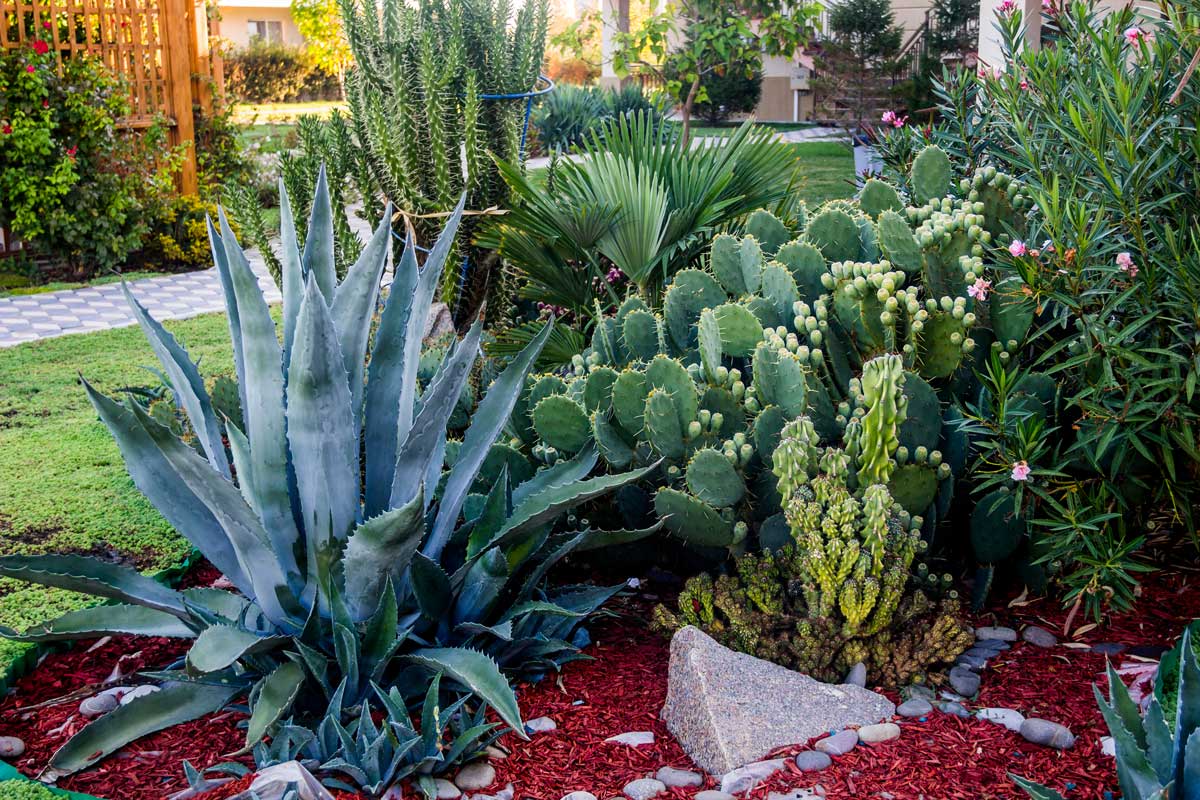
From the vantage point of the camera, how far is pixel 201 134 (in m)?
10.8

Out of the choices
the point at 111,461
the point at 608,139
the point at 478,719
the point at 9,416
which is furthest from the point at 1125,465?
the point at 9,416

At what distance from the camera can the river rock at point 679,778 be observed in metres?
2.49

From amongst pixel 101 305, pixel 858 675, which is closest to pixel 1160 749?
pixel 858 675

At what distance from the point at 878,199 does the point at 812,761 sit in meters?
2.15

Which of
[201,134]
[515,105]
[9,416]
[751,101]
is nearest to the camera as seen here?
[9,416]

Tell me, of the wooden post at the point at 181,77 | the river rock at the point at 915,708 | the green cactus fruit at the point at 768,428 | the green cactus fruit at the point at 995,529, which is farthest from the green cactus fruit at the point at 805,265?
the wooden post at the point at 181,77

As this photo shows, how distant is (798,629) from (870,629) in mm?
180

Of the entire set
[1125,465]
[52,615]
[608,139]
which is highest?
[608,139]

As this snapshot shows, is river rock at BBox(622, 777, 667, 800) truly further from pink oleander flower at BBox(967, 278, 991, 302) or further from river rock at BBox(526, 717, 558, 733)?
pink oleander flower at BBox(967, 278, 991, 302)

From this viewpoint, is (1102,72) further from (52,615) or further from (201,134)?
(201,134)

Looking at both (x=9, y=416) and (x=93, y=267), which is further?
(x=93, y=267)

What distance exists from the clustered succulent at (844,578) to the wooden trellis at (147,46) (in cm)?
856

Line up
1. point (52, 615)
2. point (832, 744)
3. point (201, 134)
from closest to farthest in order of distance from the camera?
point (832, 744), point (52, 615), point (201, 134)

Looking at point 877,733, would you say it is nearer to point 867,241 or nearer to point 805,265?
point 805,265
